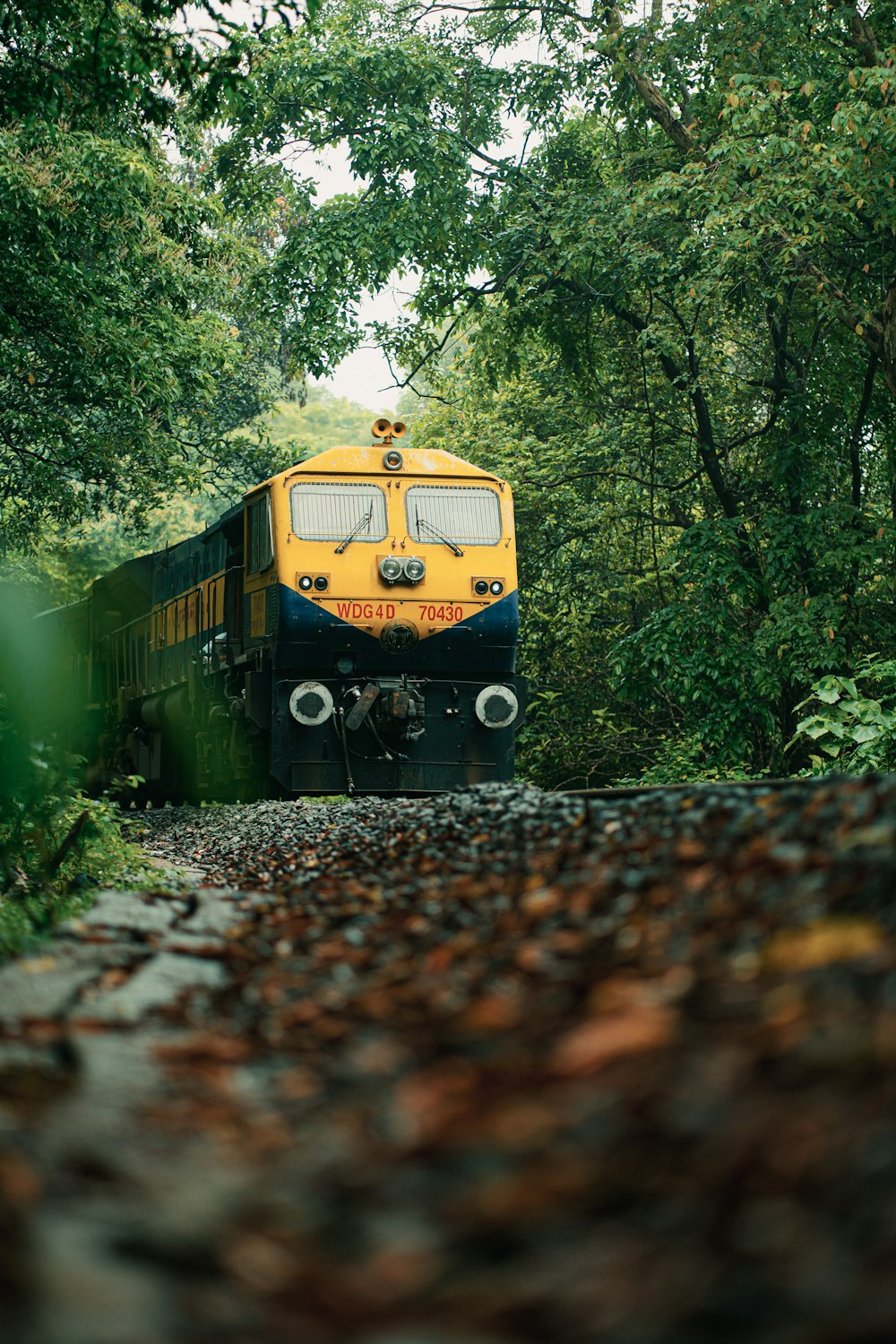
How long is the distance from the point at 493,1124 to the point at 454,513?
12281 mm

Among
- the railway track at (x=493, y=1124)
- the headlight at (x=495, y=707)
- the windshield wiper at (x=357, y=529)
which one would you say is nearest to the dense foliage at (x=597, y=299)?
the headlight at (x=495, y=707)

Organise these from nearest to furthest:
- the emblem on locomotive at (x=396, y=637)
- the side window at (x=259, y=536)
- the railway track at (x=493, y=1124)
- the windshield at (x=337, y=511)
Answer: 1. the railway track at (x=493, y=1124)
2. the emblem on locomotive at (x=396, y=637)
3. the windshield at (x=337, y=511)
4. the side window at (x=259, y=536)

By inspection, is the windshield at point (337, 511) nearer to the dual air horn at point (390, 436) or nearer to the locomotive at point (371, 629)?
the locomotive at point (371, 629)

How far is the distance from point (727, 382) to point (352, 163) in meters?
6.19

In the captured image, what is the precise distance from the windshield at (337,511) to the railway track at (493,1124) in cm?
984

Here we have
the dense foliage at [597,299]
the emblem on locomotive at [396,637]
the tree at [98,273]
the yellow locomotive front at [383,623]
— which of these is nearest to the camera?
the tree at [98,273]

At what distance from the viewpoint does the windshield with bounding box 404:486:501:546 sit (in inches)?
559

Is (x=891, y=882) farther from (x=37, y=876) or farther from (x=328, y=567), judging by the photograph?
(x=328, y=567)

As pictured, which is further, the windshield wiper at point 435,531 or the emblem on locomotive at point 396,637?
the windshield wiper at point 435,531

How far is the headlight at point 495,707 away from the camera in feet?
45.0

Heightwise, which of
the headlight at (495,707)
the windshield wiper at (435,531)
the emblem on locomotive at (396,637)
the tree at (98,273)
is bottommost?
the headlight at (495,707)

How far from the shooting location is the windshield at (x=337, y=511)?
13.8 meters

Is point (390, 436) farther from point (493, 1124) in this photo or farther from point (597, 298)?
point (493, 1124)

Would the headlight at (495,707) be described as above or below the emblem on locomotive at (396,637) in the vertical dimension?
below
